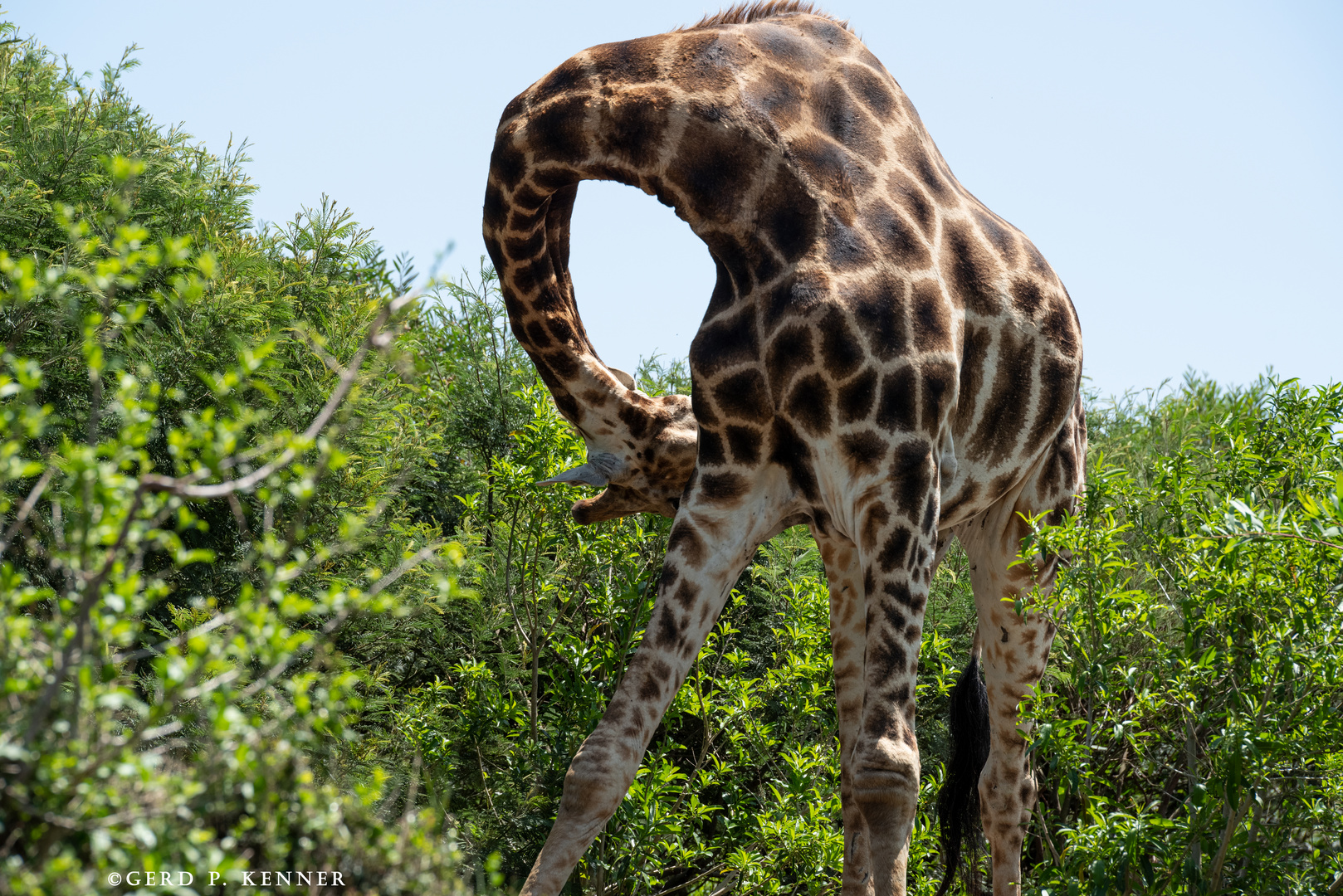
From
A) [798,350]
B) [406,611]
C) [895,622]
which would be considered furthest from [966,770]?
[406,611]

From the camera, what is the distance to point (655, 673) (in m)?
3.37

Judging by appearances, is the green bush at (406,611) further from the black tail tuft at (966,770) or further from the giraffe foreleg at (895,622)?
the giraffe foreleg at (895,622)

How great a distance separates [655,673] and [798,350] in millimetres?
1134

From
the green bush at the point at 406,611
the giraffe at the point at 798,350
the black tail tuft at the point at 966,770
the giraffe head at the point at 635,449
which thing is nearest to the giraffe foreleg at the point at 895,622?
the giraffe at the point at 798,350

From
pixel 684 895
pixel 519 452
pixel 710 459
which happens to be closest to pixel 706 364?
pixel 710 459

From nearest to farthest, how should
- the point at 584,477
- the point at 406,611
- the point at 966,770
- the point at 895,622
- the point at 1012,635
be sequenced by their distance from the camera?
the point at 406,611 → the point at 895,622 → the point at 584,477 → the point at 1012,635 → the point at 966,770

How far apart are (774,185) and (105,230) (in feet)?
9.92

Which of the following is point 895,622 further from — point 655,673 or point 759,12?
point 759,12

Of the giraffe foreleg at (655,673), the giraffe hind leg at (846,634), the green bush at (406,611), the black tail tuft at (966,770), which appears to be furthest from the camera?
the black tail tuft at (966,770)

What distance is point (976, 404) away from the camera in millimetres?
A: 3842

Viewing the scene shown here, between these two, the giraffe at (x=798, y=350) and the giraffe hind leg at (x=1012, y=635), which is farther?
the giraffe hind leg at (x=1012, y=635)

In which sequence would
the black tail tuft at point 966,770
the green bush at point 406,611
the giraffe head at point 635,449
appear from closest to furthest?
the green bush at point 406,611, the giraffe head at point 635,449, the black tail tuft at point 966,770

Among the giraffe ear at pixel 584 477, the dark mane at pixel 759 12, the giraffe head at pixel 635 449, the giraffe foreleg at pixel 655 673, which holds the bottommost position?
the giraffe foreleg at pixel 655 673

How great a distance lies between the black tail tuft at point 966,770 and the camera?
4.91m
